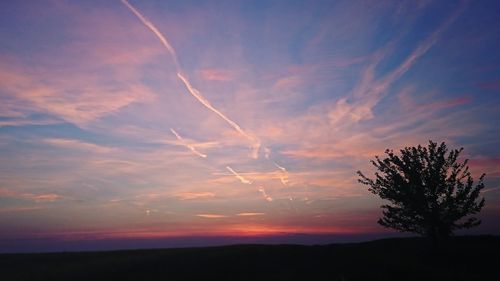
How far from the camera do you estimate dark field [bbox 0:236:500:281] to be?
32594 mm

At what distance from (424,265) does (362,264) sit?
5177 mm

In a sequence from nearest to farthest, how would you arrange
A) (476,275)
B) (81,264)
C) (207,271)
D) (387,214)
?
(476,275), (207,271), (387,214), (81,264)

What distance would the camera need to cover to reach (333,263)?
118 ft

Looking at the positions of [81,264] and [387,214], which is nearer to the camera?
[387,214]

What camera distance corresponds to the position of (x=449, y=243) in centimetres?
3975

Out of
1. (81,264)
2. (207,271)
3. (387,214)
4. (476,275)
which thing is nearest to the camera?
(476,275)

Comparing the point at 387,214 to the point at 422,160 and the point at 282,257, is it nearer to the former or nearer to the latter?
the point at 422,160

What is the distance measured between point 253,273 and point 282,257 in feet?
19.6

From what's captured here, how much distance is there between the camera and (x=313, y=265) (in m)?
35.8

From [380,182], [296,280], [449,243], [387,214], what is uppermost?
[380,182]

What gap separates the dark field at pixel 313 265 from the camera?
32594 mm

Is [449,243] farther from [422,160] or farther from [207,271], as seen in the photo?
[207,271]

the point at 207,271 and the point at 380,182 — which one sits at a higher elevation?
the point at 380,182

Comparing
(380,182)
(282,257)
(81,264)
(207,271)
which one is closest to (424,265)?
(380,182)
